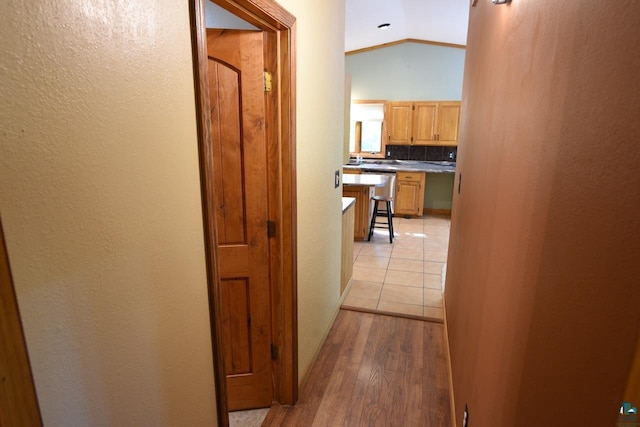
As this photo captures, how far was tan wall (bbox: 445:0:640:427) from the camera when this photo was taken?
514mm

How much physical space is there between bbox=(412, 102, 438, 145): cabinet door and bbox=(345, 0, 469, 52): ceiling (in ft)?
3.80

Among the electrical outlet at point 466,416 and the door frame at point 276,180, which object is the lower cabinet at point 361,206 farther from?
the electrical outlet at point 466,416

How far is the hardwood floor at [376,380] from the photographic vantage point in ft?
6.59

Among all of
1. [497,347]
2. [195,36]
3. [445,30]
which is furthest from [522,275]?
[445,30]

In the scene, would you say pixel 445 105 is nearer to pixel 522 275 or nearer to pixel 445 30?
pixel 445 30

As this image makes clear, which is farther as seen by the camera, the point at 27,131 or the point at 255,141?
the point at 255,141

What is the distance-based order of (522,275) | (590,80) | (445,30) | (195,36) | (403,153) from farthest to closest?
(403,153) < (445,30) < (195,36) < (522,275) < (590,80)

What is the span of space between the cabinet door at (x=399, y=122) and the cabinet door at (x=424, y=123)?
4.4 inches

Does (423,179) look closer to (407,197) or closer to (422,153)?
(407,197)

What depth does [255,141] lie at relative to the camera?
5.85ft

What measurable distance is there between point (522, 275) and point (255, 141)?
52.1 inches

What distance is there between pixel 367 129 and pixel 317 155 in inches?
217

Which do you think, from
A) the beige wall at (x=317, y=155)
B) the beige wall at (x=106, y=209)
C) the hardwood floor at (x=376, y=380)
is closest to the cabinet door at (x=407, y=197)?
the hardwood floor at (x=376, y=380)

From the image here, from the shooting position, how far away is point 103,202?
76 cm
